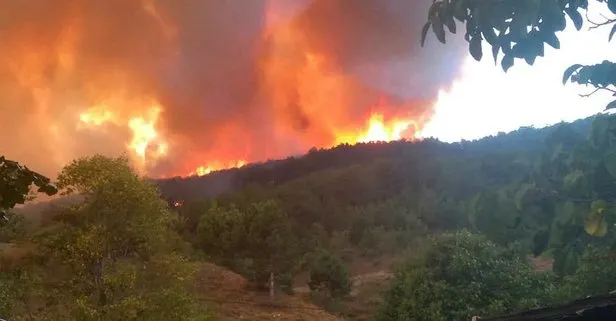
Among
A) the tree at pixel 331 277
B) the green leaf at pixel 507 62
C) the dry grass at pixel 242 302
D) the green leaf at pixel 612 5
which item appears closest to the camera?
the green leaf at pixel 612 5

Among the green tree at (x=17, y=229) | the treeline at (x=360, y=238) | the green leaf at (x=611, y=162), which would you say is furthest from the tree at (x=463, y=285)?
the green leaf at (x=611, y=162)

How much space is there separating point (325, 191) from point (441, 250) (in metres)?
68.1

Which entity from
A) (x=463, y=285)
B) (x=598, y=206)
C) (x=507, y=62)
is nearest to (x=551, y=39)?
(x=507, y=62)

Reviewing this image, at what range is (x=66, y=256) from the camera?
21438 mm

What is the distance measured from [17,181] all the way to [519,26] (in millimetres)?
3008

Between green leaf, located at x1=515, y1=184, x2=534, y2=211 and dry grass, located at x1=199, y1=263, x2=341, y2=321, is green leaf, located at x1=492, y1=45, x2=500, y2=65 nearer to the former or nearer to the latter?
green leaf, located at x1=515, y1=184, x2=534, y2=211

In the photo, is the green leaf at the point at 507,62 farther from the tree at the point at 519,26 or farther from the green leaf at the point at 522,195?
the green leaf at the point at 522,195

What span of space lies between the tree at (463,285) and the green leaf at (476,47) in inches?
919

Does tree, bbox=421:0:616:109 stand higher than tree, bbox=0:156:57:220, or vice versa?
tree, bbox=421:0:616:109

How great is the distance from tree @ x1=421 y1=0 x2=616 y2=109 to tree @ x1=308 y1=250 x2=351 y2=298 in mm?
47402

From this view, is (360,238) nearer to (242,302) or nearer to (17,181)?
(242,302)

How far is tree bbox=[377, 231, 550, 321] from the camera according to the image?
25.8 meters

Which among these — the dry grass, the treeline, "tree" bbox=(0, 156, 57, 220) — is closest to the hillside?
the treeline

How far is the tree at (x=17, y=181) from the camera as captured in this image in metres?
3.66
